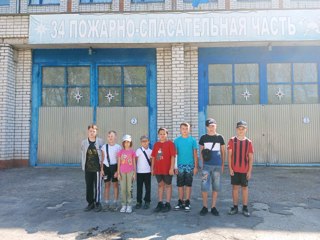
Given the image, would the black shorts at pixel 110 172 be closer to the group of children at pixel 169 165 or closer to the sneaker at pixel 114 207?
the group of children at pixel 169 165

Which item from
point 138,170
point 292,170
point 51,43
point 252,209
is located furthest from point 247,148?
point 51,43

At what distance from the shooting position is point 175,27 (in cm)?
842

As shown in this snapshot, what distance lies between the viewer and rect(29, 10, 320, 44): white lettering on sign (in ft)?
27.0

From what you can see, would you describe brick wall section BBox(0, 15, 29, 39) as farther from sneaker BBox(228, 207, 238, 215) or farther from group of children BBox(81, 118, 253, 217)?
sneaker BBox(228, 207, 238, 215)

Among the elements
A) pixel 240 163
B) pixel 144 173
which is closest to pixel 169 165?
pixel 144 173

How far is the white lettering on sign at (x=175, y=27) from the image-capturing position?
823 centimetres

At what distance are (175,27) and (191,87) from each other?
188 centimetres

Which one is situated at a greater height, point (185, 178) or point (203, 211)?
→ point (185, 178)

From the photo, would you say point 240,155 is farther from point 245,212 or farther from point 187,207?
point 187,207

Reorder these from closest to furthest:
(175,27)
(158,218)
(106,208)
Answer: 1. (158,218)
2. (106,208)
3. (175,27)

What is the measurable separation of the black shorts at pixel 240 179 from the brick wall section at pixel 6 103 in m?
6.87

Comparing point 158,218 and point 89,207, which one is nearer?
point 158,218

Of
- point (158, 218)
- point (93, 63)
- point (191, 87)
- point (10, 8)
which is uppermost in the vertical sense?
point (10, 8)

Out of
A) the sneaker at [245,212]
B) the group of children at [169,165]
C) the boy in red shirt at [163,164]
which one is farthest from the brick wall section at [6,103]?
the sneaker at [245,212]
